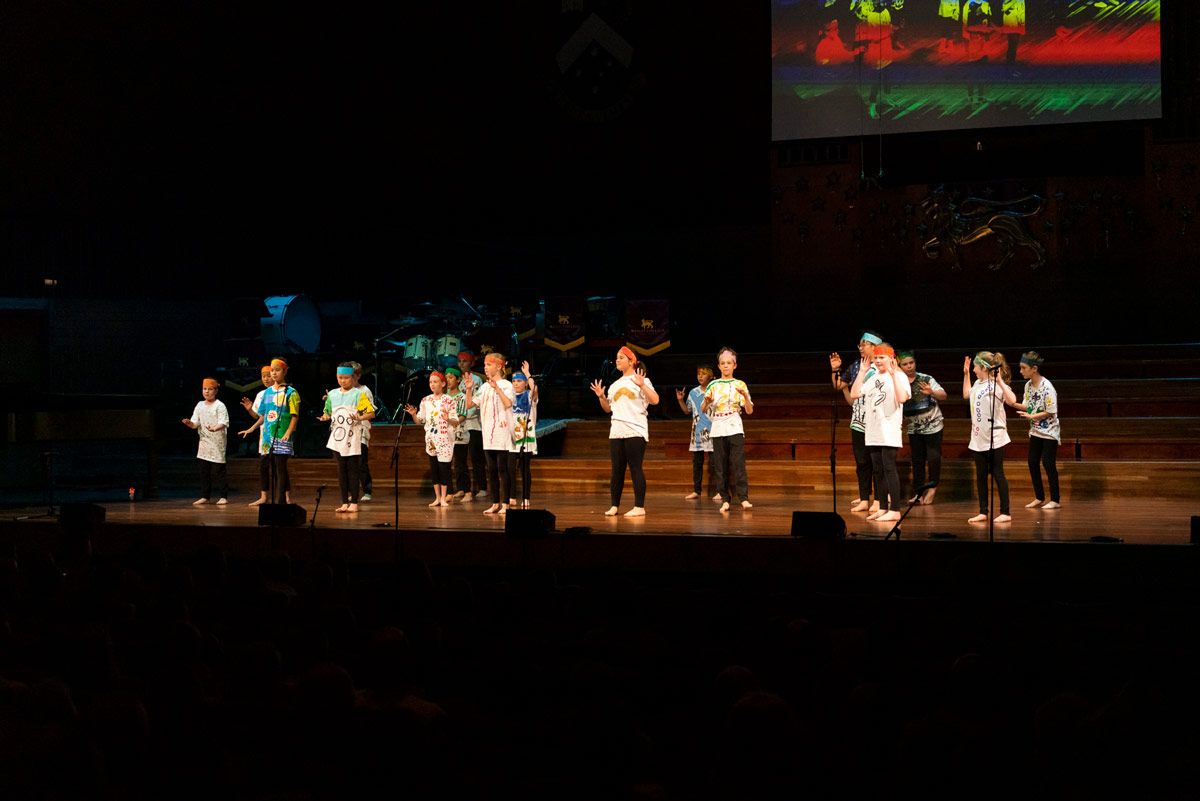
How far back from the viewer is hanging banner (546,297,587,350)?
51.5ft

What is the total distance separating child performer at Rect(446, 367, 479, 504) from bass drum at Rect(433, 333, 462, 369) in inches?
116

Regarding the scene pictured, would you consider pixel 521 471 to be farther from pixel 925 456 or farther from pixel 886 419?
pixel 925 456

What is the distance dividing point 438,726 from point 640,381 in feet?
24.6

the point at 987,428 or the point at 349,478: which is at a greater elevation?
the point at 987,428

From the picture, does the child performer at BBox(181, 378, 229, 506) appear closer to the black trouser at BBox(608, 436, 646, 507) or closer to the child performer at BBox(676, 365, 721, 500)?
the black trouser at BBox(608, 436, 646, 507)

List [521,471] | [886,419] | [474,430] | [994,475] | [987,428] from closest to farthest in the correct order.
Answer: [886,419] < [994,475] < [987,428] < [521,471] < [474,430]

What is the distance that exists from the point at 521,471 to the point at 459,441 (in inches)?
64.2

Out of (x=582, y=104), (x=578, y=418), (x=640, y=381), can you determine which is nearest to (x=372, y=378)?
(x=578, y=418)

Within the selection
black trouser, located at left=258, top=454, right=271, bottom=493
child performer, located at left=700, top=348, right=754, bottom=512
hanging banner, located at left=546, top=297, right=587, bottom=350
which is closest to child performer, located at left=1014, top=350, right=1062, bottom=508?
child performer, located at left=700, top=348, right=754, bottom=512

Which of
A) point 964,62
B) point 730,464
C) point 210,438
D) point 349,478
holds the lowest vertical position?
point 349,478

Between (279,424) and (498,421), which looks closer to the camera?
(498,421)

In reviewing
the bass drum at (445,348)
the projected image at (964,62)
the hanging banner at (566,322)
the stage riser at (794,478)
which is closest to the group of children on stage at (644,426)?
the stage riser at (794,478)

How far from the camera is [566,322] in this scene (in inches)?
619

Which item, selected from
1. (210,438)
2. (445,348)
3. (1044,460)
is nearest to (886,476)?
(1044,460)
